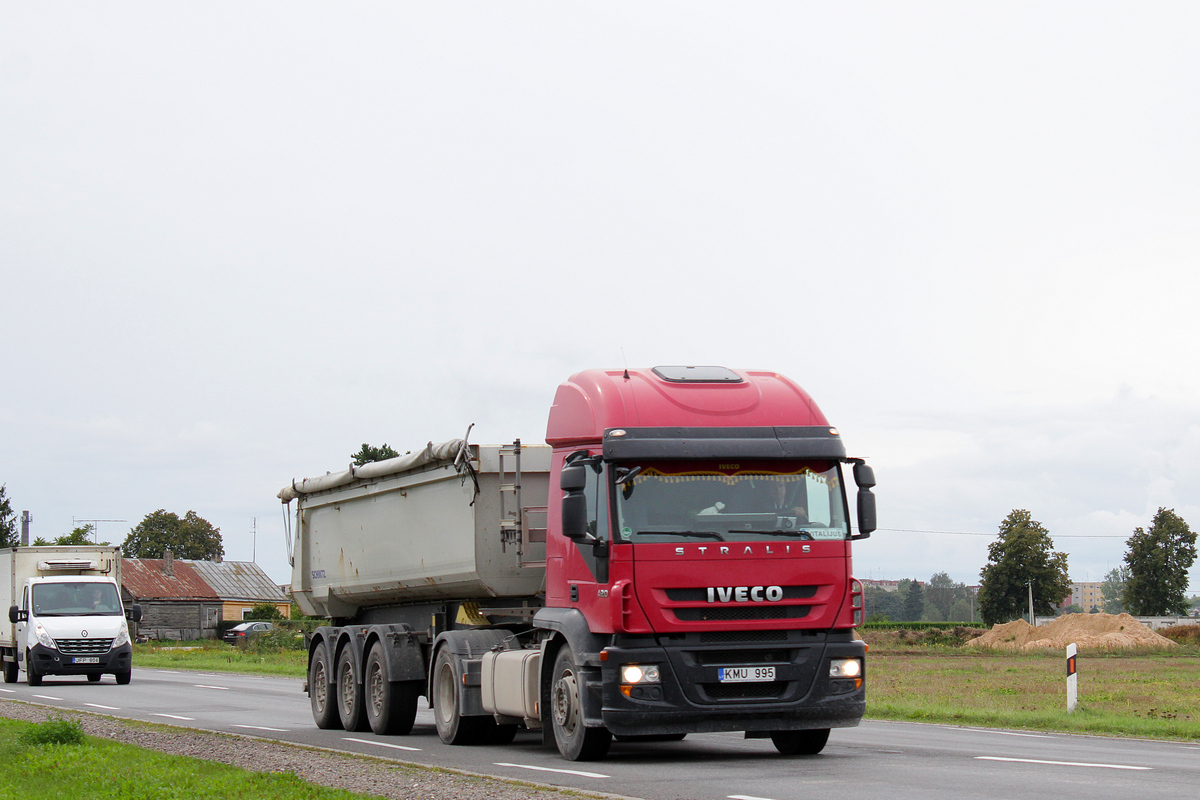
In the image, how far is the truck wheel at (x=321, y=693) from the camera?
18422mm

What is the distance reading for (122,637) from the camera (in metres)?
31.4

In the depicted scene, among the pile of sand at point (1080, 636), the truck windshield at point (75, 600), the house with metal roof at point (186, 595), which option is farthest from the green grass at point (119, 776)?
the house with metal roof at point (186, 595)

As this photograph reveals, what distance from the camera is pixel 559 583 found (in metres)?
13.4

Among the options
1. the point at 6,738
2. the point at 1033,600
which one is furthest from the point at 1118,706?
the point at 1033,600

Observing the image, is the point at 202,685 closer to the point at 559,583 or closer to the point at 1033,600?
the point at 559,583

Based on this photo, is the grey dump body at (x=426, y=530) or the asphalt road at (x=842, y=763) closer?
the asphalt road at (x=842, y=763)

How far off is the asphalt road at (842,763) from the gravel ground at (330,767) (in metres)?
0.66

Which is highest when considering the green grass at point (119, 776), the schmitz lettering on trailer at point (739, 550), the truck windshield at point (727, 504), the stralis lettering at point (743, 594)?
the truck windshield at point (727, 504)

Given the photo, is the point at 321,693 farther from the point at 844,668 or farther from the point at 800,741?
the point at 844,668

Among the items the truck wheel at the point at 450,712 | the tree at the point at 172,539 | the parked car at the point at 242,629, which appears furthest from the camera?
the tree at the point at 172,539

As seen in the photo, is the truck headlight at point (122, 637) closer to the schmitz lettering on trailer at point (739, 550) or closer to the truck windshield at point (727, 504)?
Answer: the truck windshield at point (727, 504)

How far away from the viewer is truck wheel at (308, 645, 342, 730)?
1842 centimetres

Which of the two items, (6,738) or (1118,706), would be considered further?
(1118,706)

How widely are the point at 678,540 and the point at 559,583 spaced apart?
1.73 meters
